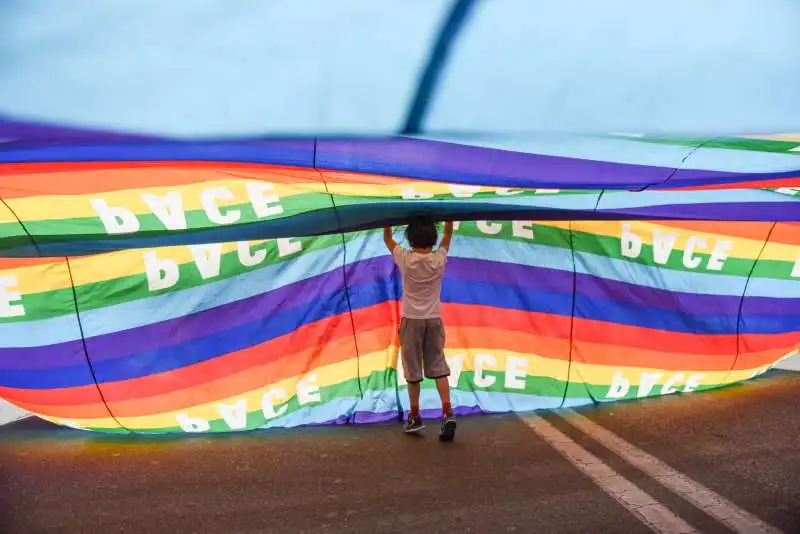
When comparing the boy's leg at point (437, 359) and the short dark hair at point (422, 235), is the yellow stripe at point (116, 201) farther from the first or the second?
the boy's leg at point (437, 359)

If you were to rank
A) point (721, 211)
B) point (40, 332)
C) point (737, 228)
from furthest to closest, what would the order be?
1. point (737, 228)
2. point (40, 332)
3. point (721, 211)

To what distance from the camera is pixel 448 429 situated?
4914 mm

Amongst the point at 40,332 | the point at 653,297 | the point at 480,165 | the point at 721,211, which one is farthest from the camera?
the point at 653,297

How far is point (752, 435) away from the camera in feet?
16.0

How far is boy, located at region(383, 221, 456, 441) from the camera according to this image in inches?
199

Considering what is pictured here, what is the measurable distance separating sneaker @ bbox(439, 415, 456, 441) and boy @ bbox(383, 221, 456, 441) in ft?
0.28

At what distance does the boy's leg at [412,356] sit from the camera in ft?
16.7

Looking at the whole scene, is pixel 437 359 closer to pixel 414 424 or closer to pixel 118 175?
pixel 414 424

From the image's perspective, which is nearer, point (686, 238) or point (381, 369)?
point (381, 369)

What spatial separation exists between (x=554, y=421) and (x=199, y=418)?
256 centimetres

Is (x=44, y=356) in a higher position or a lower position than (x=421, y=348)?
lower

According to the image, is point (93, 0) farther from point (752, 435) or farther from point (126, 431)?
point (752, 435)

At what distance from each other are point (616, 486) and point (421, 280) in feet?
6.05

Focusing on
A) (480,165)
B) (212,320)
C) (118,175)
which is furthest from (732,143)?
(212,320)
